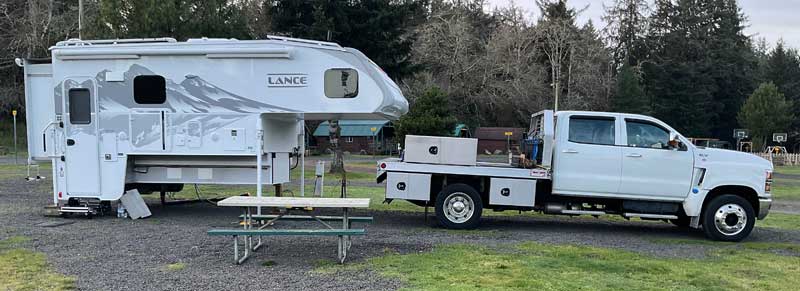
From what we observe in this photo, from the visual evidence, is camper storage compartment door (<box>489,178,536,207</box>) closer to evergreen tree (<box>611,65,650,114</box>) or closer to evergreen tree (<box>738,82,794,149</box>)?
evergreen tree (<box>611,65,650,114</box>)

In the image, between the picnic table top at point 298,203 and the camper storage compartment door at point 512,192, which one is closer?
the picnic table top at point 298,203

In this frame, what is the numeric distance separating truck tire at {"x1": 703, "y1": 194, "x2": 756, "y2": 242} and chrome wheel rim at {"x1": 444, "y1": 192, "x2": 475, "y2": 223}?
3620 millimetres

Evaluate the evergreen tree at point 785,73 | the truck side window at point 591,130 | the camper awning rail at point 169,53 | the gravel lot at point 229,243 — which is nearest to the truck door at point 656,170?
the truck side window at point 591,130

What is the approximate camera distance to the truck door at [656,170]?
29.5 feet

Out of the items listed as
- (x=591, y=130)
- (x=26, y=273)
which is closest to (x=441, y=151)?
(x=591, y=130)

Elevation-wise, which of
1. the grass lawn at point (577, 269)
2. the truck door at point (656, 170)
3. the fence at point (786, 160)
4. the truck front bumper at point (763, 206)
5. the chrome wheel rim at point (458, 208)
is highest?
the truck door at point (656, 170)

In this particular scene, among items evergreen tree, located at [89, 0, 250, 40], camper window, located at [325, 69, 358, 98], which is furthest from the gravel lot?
evergreen tree, located at [89, 0, 250, 40]

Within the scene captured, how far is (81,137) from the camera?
32.9ft

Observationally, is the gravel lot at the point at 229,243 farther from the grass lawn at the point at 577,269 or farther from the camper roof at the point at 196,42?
the camper roof at the point at 196,42

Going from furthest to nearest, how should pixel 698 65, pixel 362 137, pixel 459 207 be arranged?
pixel 698 65
pixel 362 137
pixel 459 207

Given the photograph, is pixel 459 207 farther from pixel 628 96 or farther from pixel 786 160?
pixel 628 96

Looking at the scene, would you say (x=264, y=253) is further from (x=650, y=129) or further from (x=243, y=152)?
(x=650, y=129)

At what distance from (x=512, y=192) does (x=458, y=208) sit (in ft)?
2.93

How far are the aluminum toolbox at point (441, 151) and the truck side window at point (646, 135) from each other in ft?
7.95
